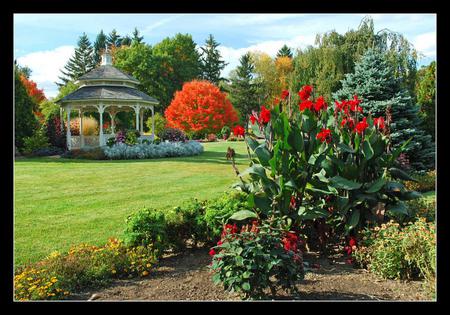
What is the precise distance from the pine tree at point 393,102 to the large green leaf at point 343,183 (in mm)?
7919

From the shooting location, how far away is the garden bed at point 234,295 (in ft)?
11.7

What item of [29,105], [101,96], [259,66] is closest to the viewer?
[29,105]

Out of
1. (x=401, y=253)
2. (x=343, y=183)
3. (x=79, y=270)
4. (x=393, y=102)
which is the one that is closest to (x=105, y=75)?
(x=393, y=102)

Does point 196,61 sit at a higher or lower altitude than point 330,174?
higher

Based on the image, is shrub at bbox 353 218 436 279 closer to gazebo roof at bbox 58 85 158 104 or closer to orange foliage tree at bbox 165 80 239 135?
gazebo roof at bbox 58 85 158 104

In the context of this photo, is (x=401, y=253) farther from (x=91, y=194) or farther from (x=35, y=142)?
(x=35, y=142)

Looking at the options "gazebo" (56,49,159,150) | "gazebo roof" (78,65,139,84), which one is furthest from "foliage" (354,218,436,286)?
"gazebo roof" (78,65,139,84)

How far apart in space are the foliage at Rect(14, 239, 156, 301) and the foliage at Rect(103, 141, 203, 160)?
12.4 metres

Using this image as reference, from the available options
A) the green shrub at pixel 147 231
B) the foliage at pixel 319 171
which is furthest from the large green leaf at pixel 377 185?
the green shrub at pixel 147 231
